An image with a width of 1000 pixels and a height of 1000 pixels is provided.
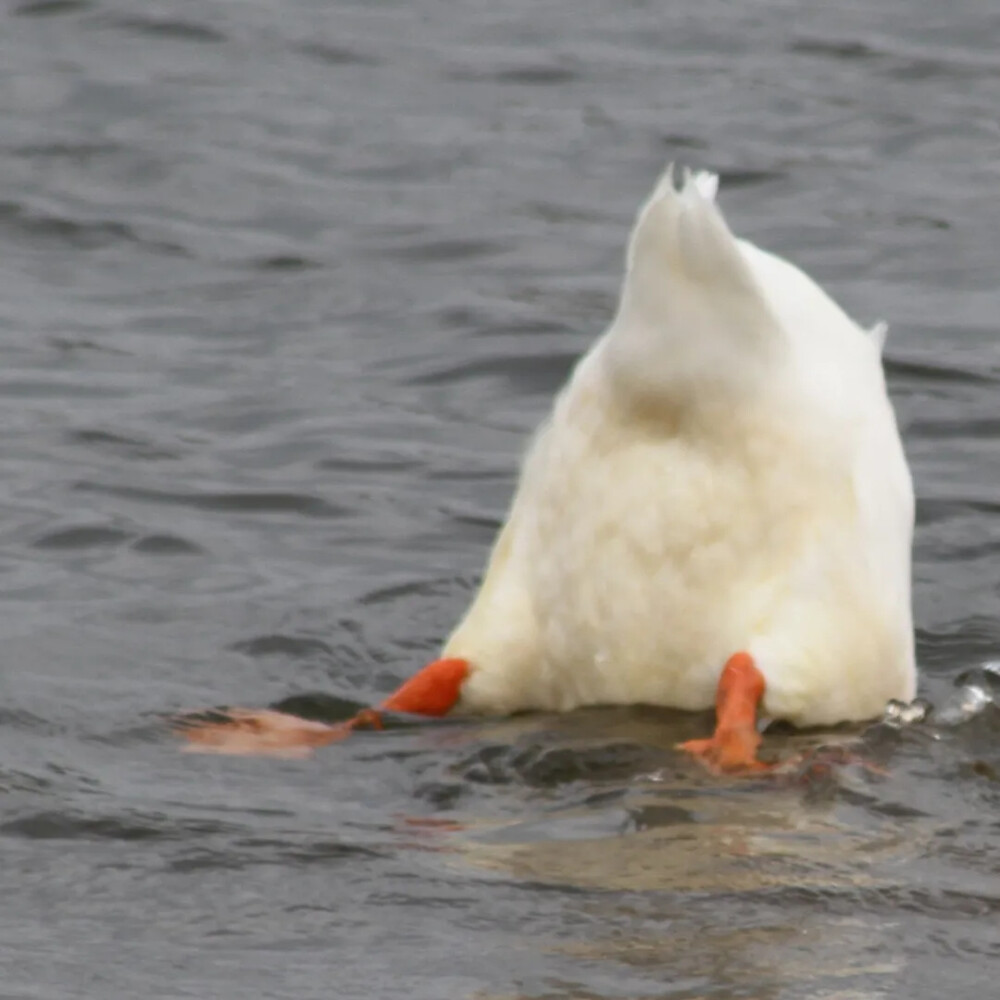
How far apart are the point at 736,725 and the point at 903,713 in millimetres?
643

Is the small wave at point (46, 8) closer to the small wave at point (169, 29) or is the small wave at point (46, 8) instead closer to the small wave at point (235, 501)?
the small wave at point (169, 29)

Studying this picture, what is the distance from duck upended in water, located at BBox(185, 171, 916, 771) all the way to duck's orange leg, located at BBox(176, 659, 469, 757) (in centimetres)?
1

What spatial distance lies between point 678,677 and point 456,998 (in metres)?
1.56

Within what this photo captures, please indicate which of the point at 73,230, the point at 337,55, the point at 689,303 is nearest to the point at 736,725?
the point at 689,303

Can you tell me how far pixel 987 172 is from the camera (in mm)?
11062

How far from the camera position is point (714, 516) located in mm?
5422

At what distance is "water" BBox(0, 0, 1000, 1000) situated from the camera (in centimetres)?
448

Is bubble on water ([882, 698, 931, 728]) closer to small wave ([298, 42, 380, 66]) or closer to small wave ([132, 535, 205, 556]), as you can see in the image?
small wave ([132, 535, 205, 556])

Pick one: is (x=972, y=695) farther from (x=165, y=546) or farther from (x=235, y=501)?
(x=235, y=501)

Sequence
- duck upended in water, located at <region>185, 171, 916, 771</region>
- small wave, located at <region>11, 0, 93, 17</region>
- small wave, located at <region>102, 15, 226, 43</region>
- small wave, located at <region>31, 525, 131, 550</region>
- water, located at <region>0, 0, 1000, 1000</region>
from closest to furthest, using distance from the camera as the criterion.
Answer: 1. water, located at <region>0, 0, 1000, 1000</region>
2. duck upended in water, located at <region>185, 171, 916, 771</region>
3. small wave, located at <region>31, 525, 131, 550</region>
4. small wave, located at <region>102, 15, 226, 43</region>
5. small wave, located at <region>11, 0, 93, 17</region>

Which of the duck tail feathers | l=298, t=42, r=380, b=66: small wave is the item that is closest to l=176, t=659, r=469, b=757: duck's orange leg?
the duck tail feathers

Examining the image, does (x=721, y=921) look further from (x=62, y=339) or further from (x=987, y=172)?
(x=987, y=172)

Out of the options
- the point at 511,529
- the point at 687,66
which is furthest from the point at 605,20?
the point at 511,529

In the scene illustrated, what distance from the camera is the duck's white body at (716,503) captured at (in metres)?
5.29
